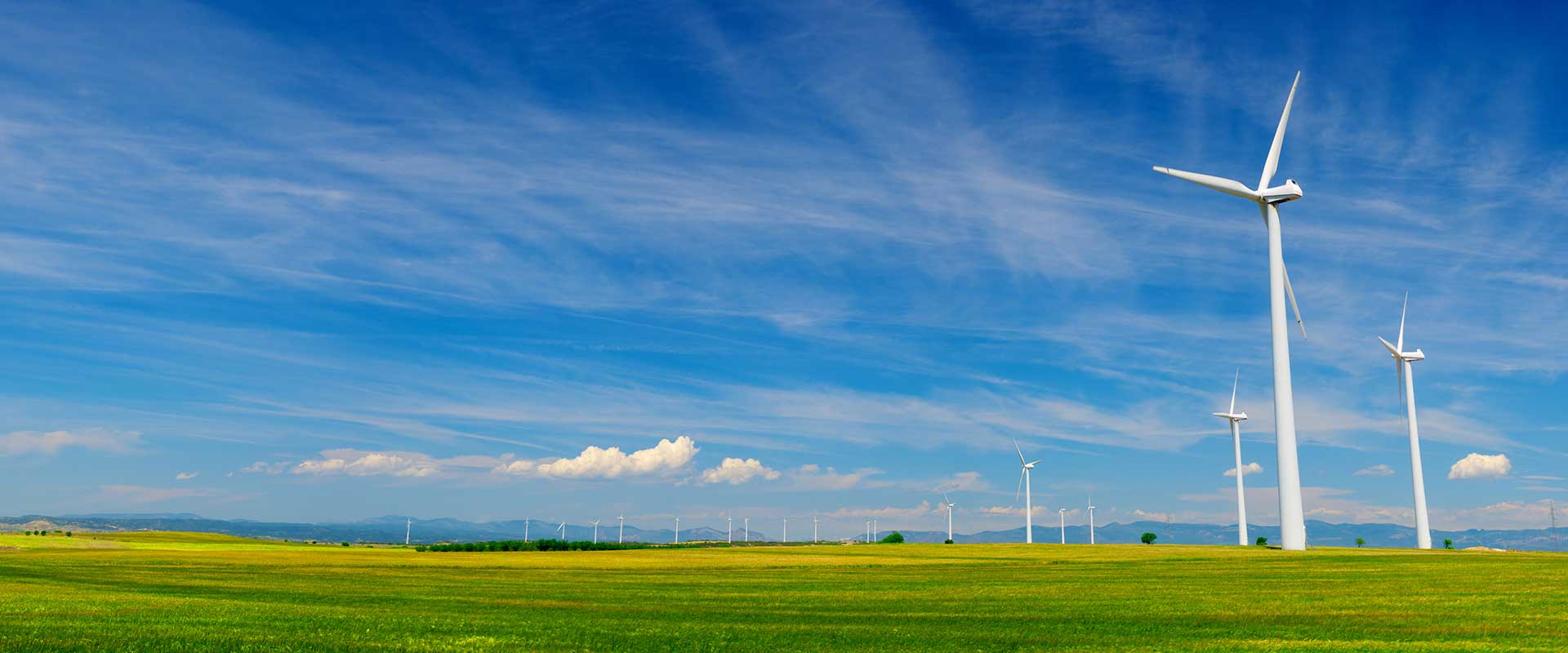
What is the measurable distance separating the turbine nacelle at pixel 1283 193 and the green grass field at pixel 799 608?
4185 centimetres

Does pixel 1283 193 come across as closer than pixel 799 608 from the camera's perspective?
No

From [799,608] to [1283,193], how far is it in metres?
83.8

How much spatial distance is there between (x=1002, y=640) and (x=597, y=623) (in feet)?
37.7

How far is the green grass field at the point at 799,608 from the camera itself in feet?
78.2

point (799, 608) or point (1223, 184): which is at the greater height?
point (1223, 184)

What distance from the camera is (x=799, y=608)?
36156mm

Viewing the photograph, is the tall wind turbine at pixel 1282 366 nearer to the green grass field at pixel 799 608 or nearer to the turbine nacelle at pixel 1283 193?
the turbine nacelle at pixel 1283 193

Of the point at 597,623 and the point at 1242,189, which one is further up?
the point at 1242,189

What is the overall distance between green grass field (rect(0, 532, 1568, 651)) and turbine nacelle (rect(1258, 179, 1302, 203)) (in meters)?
41.8

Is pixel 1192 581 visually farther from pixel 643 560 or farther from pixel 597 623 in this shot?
pixel 643 560

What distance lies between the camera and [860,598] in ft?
136

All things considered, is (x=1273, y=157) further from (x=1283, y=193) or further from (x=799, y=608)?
(x=799, y=608)

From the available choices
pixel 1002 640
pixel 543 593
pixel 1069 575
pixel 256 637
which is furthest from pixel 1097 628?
pixel 1069 575

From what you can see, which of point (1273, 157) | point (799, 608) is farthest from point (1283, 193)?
point (799, 608)
